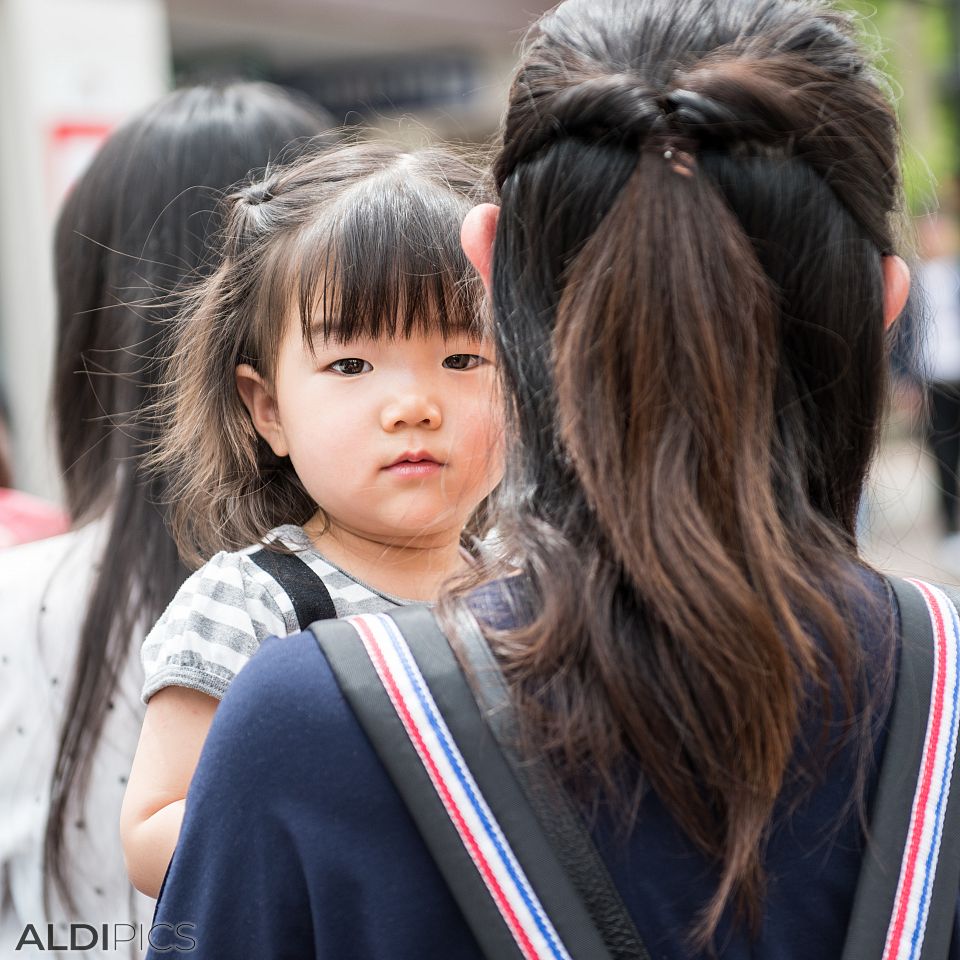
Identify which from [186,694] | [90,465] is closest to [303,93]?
[90,465]

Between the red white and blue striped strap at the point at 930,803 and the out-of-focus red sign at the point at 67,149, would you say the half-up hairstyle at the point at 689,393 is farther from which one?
the out-of-focus red sign at the point at 67,149

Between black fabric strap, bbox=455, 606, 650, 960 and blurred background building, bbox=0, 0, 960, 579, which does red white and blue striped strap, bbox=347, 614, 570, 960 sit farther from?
blurred background building, bbox=0, 0, 960, 579

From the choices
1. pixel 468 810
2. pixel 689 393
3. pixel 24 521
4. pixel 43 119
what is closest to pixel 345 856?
pixel 468 810

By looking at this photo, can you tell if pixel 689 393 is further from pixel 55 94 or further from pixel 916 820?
pixel 55 94

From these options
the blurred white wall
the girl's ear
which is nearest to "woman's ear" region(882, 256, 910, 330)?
the girl's ear

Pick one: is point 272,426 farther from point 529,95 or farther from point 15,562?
point 529,95

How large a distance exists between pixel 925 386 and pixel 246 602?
80 centimetres

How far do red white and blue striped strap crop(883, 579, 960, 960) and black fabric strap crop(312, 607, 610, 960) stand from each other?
245 mm

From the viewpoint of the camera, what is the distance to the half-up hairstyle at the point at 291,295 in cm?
158

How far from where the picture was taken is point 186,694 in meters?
1.43

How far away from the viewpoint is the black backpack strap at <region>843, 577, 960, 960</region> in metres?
1.03

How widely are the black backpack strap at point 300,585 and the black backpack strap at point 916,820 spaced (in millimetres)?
689

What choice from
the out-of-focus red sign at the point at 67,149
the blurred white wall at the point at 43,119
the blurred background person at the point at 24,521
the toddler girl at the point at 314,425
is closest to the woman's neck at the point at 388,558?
the toddler girl at the point at 314,425

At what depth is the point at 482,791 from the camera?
0.99 meters
